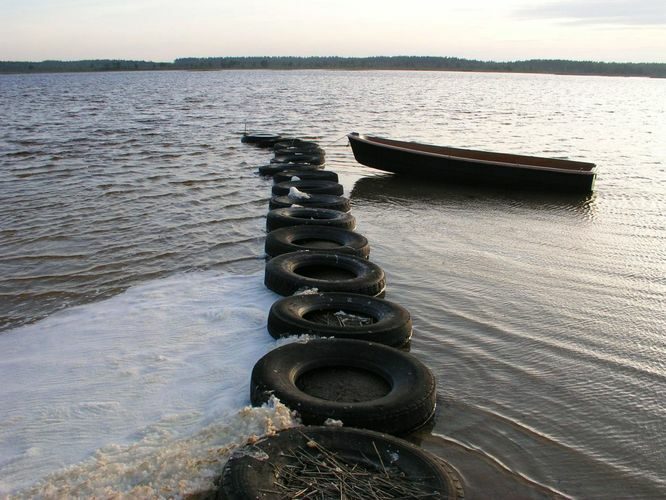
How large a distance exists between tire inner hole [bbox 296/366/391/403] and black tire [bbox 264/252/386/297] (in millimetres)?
1665

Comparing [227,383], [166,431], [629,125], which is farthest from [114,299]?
[629,125]

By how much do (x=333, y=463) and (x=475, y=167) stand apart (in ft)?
39.6

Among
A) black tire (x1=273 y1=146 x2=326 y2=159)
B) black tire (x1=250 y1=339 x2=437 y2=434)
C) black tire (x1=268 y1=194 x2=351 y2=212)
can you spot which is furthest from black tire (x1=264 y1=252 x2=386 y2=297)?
black tire (x1=273 y1=146 x2=326 y2=159)

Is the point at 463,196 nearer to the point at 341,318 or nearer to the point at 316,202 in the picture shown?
the point at 316,202

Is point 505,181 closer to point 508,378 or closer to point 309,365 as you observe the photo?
point 508,378

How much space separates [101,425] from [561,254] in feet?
23.7

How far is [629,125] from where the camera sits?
33.2m

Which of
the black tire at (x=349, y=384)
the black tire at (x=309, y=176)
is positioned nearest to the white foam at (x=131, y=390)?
the black tire at (x=349, y=384)

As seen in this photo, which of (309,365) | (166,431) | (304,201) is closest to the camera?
(166,431)

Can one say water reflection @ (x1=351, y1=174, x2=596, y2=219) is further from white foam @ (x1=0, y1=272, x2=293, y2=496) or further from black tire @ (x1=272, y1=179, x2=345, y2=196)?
white foam @ (x1=0, y1=272, x2=293, y2=496)

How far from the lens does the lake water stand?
412cm

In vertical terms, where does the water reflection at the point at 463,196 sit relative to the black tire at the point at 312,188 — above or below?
below

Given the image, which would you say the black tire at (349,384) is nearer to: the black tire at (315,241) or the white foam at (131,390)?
the white foam at (131,390)

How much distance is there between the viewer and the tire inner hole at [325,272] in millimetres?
7273
